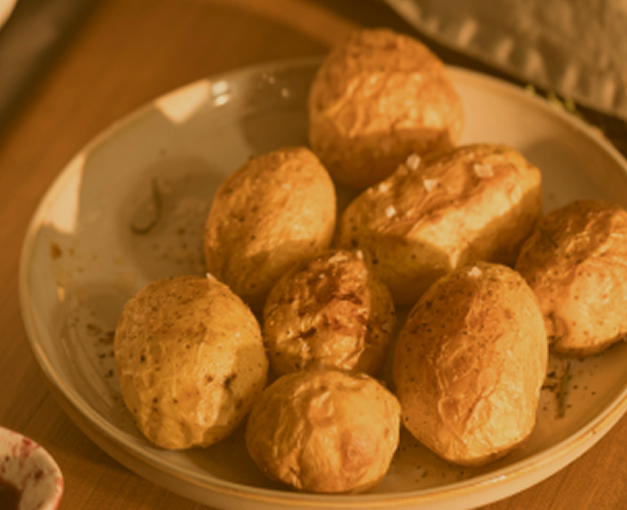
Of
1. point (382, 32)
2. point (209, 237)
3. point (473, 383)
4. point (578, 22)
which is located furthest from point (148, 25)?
point (473, 383)

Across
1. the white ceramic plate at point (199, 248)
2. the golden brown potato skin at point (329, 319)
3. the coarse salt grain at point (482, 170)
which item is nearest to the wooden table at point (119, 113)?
the white ceramic plate at point (199, 248)

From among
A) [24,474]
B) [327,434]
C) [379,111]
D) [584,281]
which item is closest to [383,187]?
[379,111]

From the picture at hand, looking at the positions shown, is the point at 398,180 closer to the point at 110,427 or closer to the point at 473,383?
the point at 473,383

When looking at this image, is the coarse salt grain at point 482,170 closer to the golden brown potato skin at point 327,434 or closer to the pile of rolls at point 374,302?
the pile of rolls at point 374,302

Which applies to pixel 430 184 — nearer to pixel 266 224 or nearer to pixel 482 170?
pixel 482 170

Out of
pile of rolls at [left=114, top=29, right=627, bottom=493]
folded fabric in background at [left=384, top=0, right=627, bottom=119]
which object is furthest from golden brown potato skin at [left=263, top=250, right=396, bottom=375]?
folded fabric in background at [left=384, top=0, right=627, bottom=119]

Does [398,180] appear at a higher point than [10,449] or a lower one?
higher

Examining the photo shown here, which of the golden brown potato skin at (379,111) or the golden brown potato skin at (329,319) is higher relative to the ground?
the golden brown potato skin at (379,111)
